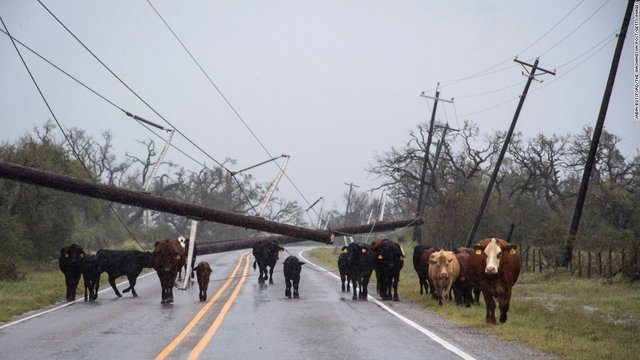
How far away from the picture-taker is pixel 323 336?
13156mm

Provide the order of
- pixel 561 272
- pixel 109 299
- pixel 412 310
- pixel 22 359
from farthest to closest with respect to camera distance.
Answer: pixel 561 272 → pixel 109 299 → pixel 412 310 → pixel 22 359

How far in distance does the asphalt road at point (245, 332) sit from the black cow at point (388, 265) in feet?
3.58

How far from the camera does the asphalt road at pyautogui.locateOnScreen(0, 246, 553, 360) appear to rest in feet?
36.8

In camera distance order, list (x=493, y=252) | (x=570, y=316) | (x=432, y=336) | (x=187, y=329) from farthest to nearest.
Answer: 1. (x=570, y=316)
2. (x=493, y=252)
3. (x=187, y=329)
4. (x=432, y=336)

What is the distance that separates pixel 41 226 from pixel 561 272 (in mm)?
25371

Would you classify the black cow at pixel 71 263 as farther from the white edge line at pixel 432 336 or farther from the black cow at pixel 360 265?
the white edge line at pixel 432 336

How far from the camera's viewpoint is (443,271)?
776 inches

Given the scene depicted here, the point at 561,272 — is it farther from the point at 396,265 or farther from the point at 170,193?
the point at 170,193

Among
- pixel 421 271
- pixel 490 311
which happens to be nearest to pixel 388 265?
pixel 421 271

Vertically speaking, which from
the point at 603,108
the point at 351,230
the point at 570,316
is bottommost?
the point at 570,316

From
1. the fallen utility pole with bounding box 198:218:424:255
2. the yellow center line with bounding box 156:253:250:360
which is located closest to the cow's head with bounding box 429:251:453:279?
the yellow center line with bounding box 156:253:250:360

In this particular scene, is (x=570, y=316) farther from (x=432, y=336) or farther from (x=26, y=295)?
(x=26, y=295)

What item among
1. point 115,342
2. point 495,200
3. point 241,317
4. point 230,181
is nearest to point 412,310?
point 241,317

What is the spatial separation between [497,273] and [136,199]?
397 inches
